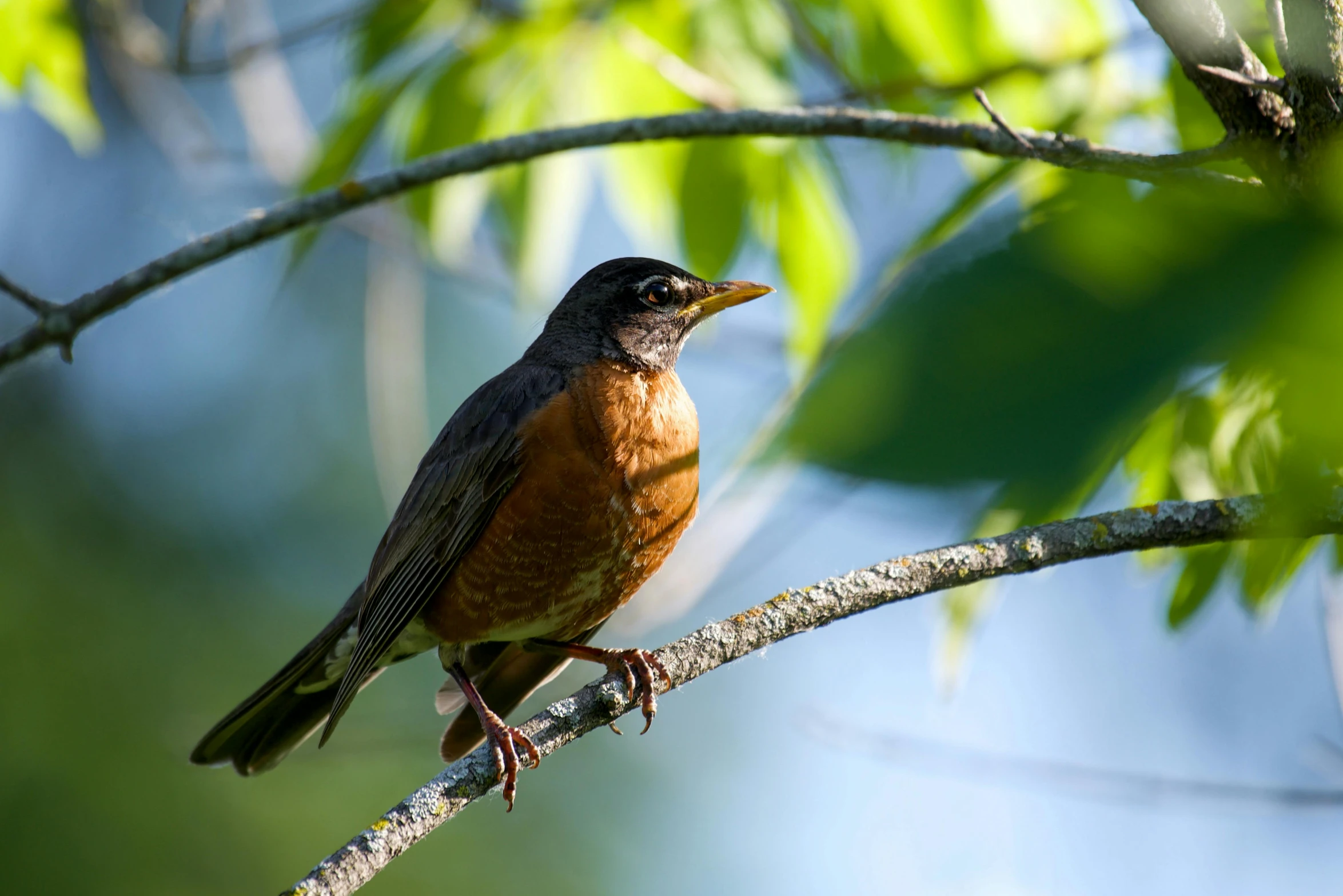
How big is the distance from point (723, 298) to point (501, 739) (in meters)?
1.64

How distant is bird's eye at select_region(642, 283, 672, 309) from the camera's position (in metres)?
3.73

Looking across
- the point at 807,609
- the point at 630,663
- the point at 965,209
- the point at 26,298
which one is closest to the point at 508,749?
the point at 630,663

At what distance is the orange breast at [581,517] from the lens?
3.06 m

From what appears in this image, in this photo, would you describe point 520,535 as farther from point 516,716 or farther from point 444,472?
point 516,716

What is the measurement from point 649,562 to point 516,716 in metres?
2.25

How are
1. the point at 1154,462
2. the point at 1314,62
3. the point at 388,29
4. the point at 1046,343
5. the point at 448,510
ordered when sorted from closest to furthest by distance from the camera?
the point at 1046,343 < the point at 1314,62 < the point at 1154,462 < the point at 388,29 < the point at 448,510

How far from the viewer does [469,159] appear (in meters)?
2.45

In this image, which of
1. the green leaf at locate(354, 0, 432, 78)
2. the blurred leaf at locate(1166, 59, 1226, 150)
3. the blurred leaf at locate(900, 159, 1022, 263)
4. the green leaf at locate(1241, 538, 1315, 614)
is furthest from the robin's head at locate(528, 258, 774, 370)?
the green leaf at locate(1241, 538, 1315, 614)

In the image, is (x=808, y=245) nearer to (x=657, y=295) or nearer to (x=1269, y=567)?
(x=657, y=295)

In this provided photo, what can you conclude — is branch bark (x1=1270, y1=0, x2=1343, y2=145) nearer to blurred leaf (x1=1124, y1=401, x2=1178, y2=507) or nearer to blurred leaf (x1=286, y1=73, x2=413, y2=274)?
blurred leaf (x1=1124, y1=401, x2=1178, y2=507)

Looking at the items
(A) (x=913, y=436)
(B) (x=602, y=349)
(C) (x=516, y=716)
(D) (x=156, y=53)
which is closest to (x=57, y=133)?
(D) (x=156, y=53)

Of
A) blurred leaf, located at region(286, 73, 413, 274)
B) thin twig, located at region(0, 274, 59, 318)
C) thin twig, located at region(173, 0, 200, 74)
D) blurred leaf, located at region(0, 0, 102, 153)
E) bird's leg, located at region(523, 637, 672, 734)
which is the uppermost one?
thin twig, located at region(173, 0, 200, 74)

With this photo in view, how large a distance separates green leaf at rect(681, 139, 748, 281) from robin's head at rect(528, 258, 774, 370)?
1.56 feet

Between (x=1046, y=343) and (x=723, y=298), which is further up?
(x=723, y=298)
